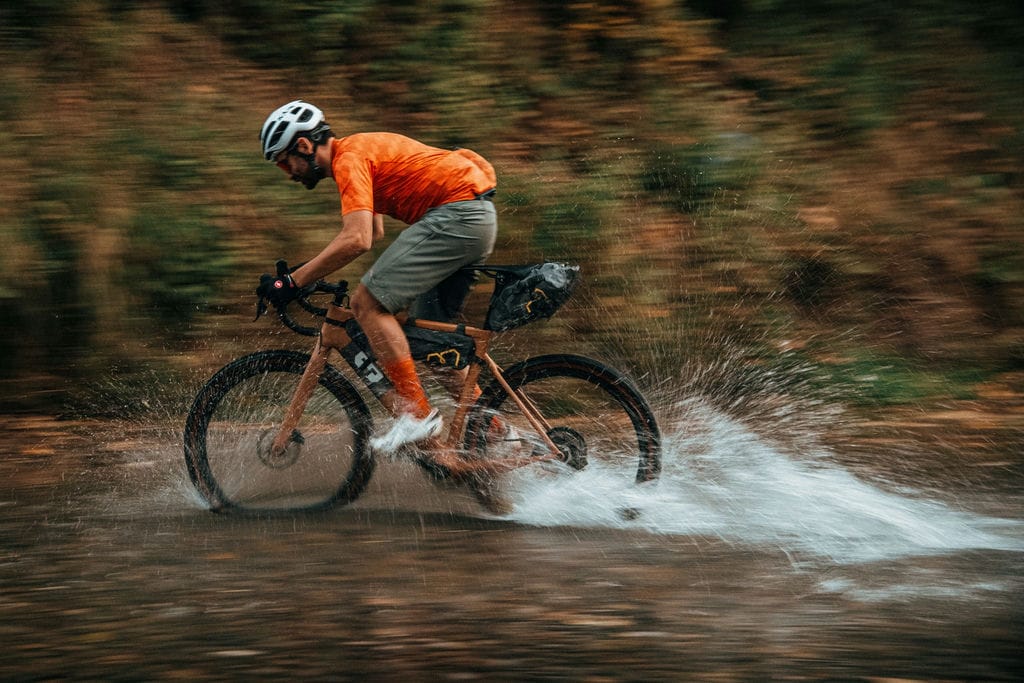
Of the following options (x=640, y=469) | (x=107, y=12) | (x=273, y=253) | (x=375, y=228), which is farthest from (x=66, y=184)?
(x=640, y=469)

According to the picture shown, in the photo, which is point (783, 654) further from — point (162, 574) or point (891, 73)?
point (891, 73)

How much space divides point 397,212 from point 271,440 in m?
1.32

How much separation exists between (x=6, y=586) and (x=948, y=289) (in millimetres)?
7107

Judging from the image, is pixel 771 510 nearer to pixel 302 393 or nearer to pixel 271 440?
pixel 302 393

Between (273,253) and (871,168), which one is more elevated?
(871,168)

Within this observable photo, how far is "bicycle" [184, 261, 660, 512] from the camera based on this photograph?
5.77m

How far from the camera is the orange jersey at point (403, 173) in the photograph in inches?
217

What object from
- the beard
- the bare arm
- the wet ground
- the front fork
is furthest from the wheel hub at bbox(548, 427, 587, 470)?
the beard

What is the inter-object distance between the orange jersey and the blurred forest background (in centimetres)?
281

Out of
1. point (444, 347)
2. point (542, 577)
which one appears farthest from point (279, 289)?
point (542, 577)

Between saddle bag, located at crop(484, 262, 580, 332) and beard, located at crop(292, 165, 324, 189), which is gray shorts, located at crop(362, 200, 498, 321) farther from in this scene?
beard, located at crop(292, 165, 324, 189)

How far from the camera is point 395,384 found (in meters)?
5.76

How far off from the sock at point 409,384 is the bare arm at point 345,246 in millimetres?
565

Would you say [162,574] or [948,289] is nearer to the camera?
[162,574]
